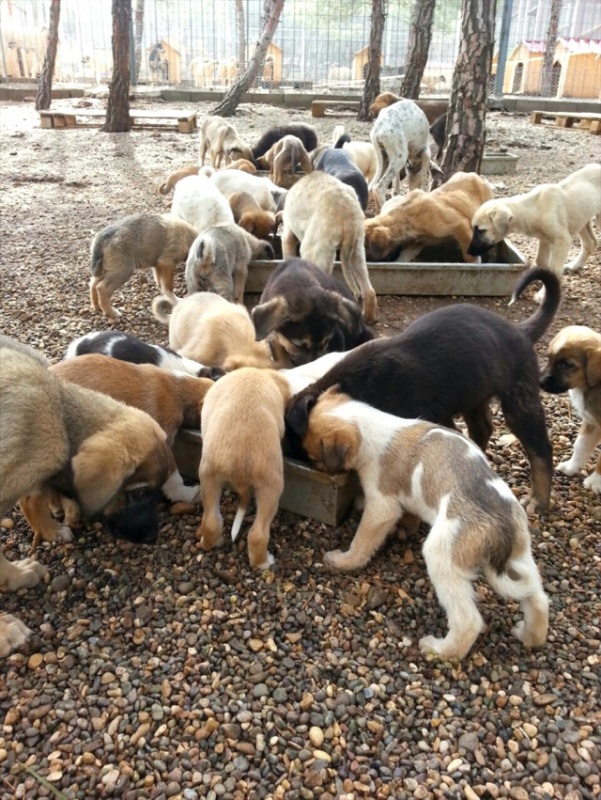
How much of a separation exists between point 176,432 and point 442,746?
2316mm

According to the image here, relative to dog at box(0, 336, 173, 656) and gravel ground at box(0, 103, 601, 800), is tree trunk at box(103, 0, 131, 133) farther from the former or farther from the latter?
gravel ground at box(0, 103, 601, 800)

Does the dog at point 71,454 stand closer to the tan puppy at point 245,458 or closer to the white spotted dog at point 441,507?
the tan puppy at point 245,458

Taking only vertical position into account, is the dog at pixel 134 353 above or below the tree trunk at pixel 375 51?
below

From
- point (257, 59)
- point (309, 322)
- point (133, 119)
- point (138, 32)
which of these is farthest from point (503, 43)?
point (309, 322)

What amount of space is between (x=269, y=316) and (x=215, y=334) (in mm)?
454

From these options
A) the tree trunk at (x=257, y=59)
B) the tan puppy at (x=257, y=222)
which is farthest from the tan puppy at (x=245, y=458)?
the tree trunk at (x=257, y=59)

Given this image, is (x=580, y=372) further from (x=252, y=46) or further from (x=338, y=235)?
(x=252, y=46)

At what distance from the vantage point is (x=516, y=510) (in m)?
3.20

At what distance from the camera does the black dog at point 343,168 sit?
30.6 ft

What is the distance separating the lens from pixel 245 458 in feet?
11.5

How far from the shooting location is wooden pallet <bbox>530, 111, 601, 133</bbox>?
20016 millimetres

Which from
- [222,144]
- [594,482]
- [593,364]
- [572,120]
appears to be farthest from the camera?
[572,120]

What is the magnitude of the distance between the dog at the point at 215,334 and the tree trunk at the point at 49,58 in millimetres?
18454

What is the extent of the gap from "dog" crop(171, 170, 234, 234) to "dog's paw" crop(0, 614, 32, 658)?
5.24 metres
